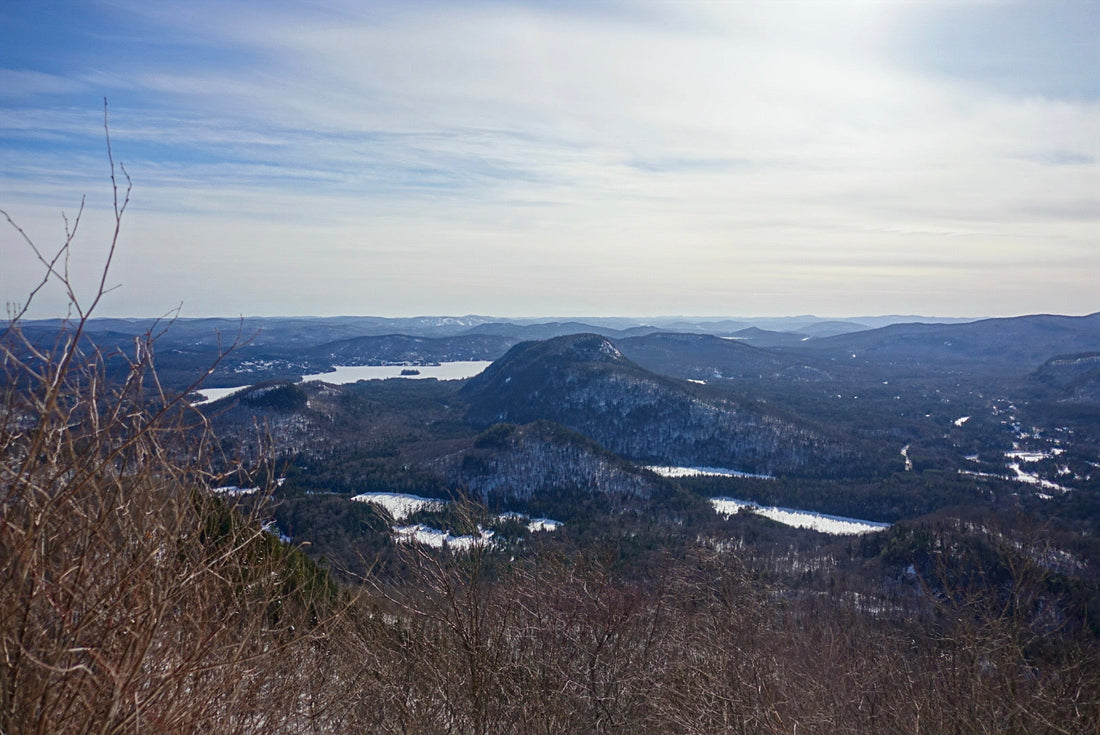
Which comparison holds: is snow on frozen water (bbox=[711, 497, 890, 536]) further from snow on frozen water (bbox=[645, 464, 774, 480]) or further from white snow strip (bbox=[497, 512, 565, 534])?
white snow strip (bbox=[497, 512, 565, 534])

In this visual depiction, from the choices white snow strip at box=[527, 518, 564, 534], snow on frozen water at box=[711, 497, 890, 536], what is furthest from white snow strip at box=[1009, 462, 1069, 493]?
white snow strip at box=[527, 518, 564, 534]

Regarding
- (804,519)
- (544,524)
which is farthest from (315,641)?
(804,519)

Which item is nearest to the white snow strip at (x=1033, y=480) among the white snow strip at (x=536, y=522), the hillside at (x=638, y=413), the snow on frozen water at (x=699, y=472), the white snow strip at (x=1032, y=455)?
the white snow strip at (x=1032, y=455)

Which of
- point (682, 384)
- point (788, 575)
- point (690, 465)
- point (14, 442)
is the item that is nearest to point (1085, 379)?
point (682, 384)

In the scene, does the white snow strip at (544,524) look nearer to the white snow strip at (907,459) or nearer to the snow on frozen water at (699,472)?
the snow on frozen water at (699,472)

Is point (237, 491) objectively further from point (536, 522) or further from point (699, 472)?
point (699, 472)

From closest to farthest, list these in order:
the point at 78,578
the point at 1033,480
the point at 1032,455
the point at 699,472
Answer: the point at 78,578 → the point at 1033,480 → the point at 699,472 → the point at 1032,455
